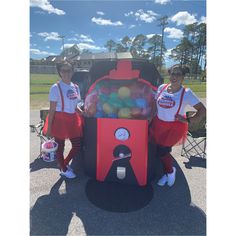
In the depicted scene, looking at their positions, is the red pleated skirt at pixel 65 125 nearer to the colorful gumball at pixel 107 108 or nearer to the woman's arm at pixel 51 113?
the woman's arm at pixel 51 113

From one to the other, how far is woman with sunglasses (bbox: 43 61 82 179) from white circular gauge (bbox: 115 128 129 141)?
23.1 inches

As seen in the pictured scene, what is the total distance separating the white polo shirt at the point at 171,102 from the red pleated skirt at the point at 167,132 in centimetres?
8

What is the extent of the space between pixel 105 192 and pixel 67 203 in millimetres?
498

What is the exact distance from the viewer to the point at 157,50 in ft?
108

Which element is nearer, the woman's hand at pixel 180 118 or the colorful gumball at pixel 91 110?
the woman's hand at pixel 180 118

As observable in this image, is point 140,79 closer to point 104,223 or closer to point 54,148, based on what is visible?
point 54,148

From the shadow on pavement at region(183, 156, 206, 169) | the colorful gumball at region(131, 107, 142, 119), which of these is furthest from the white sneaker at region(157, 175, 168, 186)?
the colorful gumball at region(131, 107, 142, 119)

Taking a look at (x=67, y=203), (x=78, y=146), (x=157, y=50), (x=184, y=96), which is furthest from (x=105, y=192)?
(x=157, y=50)

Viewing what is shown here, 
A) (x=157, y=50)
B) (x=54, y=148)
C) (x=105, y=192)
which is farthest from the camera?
(x=157, y=50)

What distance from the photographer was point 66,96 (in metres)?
2.70

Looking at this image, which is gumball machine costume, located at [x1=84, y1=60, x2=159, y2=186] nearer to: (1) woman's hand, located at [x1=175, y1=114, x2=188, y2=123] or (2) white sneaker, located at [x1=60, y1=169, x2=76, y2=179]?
(2) white sneaker, located at [x1=60, y1=169, x2=76, y2=179]

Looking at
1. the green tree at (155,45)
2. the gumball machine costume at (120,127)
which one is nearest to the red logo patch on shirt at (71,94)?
the gumball machine costume at (120,127)

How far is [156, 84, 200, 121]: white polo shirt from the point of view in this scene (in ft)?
8.32

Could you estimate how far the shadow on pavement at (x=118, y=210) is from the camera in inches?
85.8
